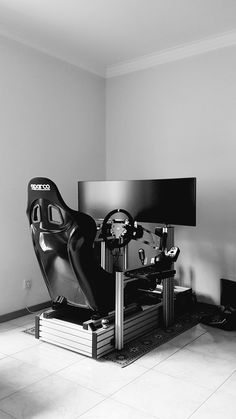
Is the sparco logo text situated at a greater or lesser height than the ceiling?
lesser

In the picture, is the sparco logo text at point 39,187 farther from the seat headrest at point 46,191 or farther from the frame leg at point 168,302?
the frame leg at point 168,302

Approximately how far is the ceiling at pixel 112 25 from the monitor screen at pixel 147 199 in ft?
4.73

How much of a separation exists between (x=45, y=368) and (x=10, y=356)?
1.22 ft

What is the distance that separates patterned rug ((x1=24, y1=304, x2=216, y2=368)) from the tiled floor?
6cm

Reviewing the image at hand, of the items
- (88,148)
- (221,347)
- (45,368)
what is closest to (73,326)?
(45,368)

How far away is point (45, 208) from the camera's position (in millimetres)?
2754

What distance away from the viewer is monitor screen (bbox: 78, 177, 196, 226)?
11.5 feet

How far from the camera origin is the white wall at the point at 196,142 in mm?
3830

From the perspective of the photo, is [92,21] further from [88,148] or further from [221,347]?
[221,347]

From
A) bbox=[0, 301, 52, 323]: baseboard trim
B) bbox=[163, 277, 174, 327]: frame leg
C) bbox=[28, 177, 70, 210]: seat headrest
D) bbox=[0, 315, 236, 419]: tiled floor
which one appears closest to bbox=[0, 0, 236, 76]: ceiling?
bbox=[28, 177, 70, 210]: seat headrest

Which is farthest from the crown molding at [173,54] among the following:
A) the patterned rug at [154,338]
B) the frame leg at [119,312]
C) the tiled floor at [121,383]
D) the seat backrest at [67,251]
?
the tiled floor at [121,383]

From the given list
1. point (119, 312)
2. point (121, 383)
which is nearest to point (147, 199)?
point (119, 312)

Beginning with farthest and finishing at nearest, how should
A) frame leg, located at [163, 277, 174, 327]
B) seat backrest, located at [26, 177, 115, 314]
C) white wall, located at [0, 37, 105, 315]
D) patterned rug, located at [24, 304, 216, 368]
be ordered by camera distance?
white wall, located at [0, 37, 105, 315] < frame leg, located at [163, 277, 174, 327] < patterned rug, located at [24, 304, 216, 368] < seat backrest, located at [26, 177, 115, 314]

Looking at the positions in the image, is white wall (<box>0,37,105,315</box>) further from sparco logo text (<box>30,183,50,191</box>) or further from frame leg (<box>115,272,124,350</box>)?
frame leg (<box>115,272,124,350</box>)
